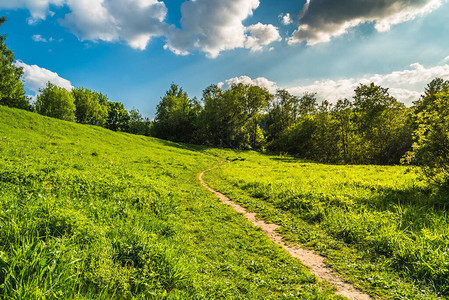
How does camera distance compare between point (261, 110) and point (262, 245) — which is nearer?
point (262, 245)

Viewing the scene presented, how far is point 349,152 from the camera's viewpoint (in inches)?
1710

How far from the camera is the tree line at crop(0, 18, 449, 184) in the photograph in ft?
63.7

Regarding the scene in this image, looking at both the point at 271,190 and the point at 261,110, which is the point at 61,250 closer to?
the point at 271,190

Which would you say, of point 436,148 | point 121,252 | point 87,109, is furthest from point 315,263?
point 87,109

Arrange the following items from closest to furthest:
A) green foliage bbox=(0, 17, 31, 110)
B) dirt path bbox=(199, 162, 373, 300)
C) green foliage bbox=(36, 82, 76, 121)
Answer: dirt path bbox=(199, 162, 373, 300) < green foliage bbox=(0, 17, 31, 110) < green foliage bbox=(36, 82, 76, 121)

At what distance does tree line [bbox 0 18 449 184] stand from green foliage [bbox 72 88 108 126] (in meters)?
0.06

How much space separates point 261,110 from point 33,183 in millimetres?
61824

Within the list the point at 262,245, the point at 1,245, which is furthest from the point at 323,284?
the point at 1,245

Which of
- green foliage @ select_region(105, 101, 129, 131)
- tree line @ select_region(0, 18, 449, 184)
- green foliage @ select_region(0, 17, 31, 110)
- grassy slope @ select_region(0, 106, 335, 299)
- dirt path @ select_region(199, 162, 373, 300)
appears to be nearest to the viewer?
grassy slope @ select_region(0, 106, 335, 299)

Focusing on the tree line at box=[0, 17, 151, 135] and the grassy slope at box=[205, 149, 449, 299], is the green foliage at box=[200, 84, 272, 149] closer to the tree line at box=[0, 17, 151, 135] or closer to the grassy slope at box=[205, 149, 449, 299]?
the tree line at box=[0, 17, 151, 135]

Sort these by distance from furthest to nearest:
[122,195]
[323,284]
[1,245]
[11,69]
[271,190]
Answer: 1. [11,69]
2. [271,190]
3. [122,195]
4. [323,284]
5. [1,245]

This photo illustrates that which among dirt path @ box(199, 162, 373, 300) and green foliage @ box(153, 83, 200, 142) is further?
green foliage @ box(153, 83, 200, 142)

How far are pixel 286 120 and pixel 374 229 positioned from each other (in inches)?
2855

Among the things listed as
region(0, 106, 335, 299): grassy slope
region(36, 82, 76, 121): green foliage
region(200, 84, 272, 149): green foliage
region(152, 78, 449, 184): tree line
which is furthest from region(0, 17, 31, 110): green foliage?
region(0, 106, 335, 299): grassy slope
